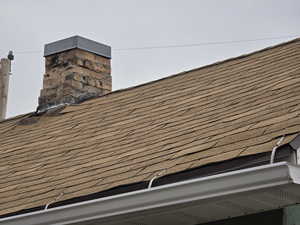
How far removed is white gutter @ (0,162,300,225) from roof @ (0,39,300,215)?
398 millimetres

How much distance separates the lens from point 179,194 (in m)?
5.81

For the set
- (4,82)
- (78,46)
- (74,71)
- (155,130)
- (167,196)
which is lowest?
(167,196)

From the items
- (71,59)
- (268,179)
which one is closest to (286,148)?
(268,179)

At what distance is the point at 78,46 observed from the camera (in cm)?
1164

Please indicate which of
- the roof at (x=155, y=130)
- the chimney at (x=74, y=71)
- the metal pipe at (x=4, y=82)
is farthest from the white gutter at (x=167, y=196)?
the metal pipe at (x=4, y=82)

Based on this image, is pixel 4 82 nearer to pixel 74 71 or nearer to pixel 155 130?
pixel 74 71

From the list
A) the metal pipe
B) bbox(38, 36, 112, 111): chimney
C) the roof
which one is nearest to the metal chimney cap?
bbox(38, 36, 112, 111): chimney

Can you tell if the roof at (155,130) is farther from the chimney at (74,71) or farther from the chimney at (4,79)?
the chimney at (4,79)

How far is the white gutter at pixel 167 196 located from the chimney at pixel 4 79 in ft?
27.5

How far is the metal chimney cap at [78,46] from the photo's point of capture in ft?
38.2

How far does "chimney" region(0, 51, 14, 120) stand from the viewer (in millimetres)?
15094

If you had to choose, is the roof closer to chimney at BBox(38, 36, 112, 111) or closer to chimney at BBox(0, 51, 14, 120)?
chimney at BBox(38, 36, 112, 111)

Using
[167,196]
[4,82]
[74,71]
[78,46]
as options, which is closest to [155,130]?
[167,196]

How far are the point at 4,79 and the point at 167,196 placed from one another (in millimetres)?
9929
